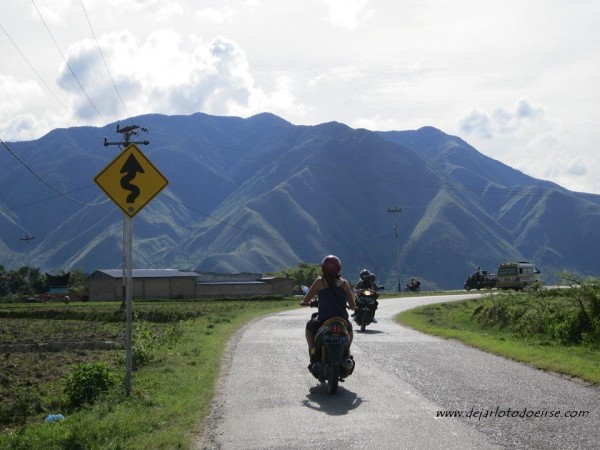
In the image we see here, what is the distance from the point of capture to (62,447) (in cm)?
838

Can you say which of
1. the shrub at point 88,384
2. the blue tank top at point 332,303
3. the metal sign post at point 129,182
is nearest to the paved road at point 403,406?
the blue tank top at point 332,303

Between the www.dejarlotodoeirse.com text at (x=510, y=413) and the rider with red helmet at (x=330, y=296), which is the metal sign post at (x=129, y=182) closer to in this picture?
the rider with red helmet at (x=330, y=296)

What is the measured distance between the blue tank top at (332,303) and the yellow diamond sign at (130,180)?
123 inches

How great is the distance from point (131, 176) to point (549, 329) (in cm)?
1399

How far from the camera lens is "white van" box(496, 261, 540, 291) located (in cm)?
5966

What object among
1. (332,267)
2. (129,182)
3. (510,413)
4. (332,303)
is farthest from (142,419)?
(510,413)

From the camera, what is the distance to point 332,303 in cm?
1179

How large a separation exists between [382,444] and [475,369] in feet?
19.4

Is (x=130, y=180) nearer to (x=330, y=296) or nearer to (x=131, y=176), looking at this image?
(x=131, y=176)

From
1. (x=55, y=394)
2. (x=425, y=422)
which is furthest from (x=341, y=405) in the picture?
(x=55, y=394)

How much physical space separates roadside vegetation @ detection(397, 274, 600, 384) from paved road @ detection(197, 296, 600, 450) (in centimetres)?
75

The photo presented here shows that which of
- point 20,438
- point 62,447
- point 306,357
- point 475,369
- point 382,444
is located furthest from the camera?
point 306,357

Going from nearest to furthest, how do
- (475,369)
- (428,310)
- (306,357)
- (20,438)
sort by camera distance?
(20,438) < (475,369) < (306,357) < (428,310)

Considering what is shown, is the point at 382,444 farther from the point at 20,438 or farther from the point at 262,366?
the point at 262,366
